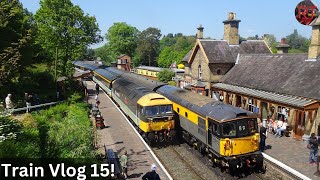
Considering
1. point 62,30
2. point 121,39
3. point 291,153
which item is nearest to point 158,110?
point 291,153

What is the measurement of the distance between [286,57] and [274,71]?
6.65ft

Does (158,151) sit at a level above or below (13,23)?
below

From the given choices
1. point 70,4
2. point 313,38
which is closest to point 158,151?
point 313,38

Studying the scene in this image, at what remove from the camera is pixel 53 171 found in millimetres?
11336

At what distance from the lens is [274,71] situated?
26.3m

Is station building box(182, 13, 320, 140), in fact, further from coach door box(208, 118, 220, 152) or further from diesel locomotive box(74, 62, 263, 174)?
coach door box(208, 118, 220, 152)

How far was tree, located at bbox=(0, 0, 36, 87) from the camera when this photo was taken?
25016 mm

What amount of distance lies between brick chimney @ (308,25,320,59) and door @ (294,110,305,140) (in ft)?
18.7

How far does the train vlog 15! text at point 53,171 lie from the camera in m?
10.2

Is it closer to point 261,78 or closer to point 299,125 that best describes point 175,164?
point 299,125

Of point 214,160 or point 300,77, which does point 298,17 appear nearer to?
point 300,77

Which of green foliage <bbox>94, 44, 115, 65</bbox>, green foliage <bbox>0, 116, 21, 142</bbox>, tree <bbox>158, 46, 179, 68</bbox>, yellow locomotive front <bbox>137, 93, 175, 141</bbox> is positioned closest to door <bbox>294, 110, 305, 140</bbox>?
yellow locomotive front <bbox>137, 93, 175, 141</bbox>

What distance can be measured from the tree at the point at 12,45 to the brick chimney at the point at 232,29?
22.1 m

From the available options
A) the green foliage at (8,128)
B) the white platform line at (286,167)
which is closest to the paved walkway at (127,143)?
the green foliage at (8,128)
